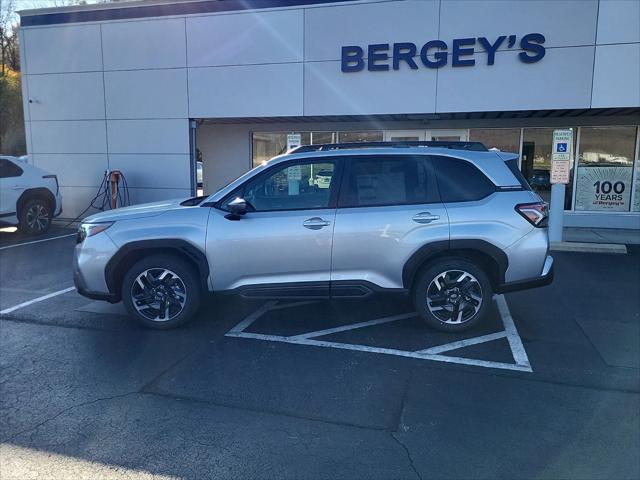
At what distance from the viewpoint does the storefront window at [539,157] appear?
12.7m

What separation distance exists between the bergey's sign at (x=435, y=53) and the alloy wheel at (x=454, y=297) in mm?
7440

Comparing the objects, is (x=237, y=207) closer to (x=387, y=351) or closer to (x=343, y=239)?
(x=343, y=239)

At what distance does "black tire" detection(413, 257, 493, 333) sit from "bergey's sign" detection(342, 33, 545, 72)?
7.41 m

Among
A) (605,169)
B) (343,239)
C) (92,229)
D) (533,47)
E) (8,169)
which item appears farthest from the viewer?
(605,169)

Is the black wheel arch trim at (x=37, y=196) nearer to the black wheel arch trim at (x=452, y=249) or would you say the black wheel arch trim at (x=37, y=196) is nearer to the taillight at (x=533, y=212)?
the black wheel arch trim at (x=452, y=249)

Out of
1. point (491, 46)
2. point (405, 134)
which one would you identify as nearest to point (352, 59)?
point (405, 134)

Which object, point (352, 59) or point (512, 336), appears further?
point (352, 59)

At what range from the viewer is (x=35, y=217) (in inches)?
424

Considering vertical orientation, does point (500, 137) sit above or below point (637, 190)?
above

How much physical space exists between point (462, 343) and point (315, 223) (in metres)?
1.79

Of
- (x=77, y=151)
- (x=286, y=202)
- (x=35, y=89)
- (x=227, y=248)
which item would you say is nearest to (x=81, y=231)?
(x=227, y=248)

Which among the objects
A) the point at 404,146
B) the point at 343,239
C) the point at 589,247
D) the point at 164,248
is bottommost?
the point at 589,247

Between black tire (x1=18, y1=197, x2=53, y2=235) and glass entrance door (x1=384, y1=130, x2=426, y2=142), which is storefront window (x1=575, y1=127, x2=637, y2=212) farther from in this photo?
black tire (x1=18, y1=197, x2=53, y2=235)

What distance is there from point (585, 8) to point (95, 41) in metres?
11.6
